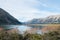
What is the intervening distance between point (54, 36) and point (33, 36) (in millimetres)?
1565

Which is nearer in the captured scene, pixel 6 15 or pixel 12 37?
pixel 12 37

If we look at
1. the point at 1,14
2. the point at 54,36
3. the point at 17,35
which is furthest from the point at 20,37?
the point at 1,14

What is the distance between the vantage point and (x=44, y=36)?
1175cm

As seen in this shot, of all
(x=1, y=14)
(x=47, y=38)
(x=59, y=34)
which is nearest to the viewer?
(x=47, y=38)

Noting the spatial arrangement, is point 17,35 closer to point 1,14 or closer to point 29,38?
point 29,38

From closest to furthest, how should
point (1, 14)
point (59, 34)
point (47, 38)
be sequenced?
1. point (47, 38)
2. point (59, 34)
3. point (1, 14)

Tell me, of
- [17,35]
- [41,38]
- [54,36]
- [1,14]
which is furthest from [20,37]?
[1,14]

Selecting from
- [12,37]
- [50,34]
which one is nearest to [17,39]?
[12,37]

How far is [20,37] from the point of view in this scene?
1184 cm

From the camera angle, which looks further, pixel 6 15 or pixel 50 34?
pixel 6 15

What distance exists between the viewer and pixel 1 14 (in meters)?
76.3

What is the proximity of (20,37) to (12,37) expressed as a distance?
63 cm

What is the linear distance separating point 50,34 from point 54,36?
56cm

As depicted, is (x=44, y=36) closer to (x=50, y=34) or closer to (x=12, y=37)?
(x=50, y=34)
